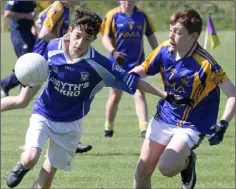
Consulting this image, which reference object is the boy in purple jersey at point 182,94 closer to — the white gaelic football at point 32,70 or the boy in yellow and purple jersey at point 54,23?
the white gaelic football at point 32,70

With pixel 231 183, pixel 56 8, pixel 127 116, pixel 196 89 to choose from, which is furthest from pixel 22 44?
pixel 196 89

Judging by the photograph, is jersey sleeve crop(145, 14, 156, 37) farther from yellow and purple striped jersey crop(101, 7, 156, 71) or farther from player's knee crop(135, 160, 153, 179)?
player's knee crop(135, 160, 153, 179)

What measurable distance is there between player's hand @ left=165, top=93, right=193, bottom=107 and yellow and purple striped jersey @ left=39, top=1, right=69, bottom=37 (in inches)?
128

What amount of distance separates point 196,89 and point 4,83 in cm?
679

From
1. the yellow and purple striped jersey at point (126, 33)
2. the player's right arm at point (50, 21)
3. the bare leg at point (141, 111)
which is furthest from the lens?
the yellow and purple striped jersey at point (126, 33)

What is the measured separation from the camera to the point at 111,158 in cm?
892

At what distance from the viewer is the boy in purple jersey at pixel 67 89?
21.1ft

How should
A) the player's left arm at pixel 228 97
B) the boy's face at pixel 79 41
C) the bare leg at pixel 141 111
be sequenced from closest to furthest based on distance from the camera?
the player's left arm at pixel 228 97, the boy's face at pixel 79 41, the bare leg at pixel 141 111

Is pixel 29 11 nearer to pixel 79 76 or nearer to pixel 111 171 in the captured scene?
pixel 111 171

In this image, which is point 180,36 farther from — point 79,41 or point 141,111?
point 141,111

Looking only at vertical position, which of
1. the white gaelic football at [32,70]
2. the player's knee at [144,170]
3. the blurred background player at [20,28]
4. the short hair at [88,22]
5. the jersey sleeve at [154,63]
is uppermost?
the short hair at [88,22]

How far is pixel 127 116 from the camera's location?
12.5 meters

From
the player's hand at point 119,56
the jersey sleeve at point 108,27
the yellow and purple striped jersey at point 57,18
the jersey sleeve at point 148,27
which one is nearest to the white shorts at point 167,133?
the yellow and purple striped jersey at point 57,18

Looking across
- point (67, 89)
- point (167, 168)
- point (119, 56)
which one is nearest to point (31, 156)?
point (67, 89)
